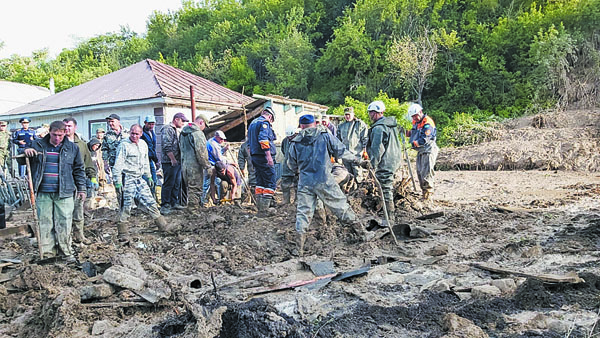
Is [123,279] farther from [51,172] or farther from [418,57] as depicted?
[418,57]

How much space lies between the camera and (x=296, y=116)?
1441 centimetres

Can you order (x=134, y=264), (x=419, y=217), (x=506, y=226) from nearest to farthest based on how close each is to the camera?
(x=134, y=264), (x=506, y=226), (x=419, y=217)

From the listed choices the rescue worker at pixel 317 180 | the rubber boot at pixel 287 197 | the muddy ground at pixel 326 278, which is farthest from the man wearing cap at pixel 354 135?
the rescue worker at pixel 317 180

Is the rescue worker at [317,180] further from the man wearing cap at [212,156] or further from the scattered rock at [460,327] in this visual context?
the man wearing cap at [212,156]

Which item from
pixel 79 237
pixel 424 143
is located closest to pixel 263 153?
pixel 424 143

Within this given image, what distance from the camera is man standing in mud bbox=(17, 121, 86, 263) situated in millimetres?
5523

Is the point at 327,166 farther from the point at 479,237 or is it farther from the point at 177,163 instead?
the point at 177,163

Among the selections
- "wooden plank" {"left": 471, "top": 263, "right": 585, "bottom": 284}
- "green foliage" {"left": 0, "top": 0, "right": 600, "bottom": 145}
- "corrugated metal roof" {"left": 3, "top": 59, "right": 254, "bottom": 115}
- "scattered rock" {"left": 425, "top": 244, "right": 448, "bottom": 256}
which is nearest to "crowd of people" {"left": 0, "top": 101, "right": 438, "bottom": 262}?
"scattered rock" {"left": 425, "top": 244, "right": 448, "bottom": 256}

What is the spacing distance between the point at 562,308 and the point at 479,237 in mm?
2833

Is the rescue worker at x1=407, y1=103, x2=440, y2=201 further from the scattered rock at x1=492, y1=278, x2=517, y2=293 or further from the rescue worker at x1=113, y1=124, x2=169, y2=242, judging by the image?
the rescue worker at x1=113, y1=124, x2=169, y2=242

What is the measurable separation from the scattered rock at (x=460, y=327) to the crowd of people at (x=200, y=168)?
2774 millimetres

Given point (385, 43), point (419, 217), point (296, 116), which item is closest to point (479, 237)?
point (419, 217)

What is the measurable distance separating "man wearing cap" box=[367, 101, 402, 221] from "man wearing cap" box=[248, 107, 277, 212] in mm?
1977

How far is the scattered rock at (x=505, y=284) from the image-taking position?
414cm
